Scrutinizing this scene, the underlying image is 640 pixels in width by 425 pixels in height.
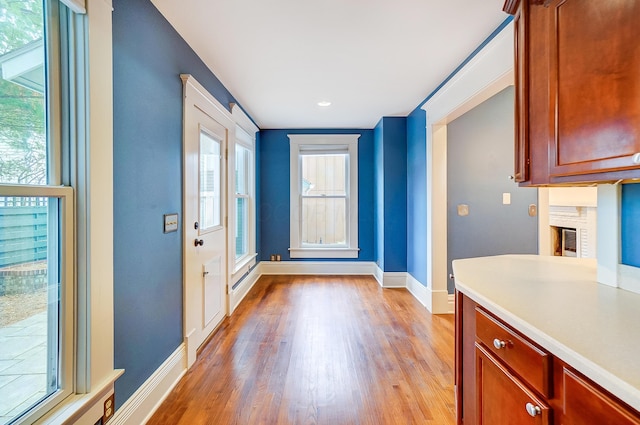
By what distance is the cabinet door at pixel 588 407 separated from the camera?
0.68 metres

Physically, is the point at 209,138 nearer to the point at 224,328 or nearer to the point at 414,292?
the point at 224,328

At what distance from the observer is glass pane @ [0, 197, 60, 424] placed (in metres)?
1.04

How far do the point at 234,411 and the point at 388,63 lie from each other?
2817 millimetres

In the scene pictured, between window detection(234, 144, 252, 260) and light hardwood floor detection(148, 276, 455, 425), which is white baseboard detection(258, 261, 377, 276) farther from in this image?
light hardwood floor detection(148, 276, 455, 425)

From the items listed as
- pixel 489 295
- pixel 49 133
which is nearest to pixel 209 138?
pixel 49 133

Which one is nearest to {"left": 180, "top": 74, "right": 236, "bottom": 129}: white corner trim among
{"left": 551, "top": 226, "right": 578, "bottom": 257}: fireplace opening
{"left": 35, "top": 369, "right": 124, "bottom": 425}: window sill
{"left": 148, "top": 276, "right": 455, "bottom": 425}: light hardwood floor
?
{"left": 35, "top": 369, "right": 124, "bottom": 425}: window sill

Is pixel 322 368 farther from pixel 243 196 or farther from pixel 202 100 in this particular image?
pixel 243 196

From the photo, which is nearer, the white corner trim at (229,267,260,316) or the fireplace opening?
the white corner trim at (229,267,260,316)

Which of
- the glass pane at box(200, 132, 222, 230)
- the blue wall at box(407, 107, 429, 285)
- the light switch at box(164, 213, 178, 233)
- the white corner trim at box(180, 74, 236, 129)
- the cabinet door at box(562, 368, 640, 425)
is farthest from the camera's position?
the blue wall at box(407, 107, 429, 285)

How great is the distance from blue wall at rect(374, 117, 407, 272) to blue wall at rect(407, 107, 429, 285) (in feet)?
0.31

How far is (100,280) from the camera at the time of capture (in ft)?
4.35

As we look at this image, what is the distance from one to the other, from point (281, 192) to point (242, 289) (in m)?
1.85

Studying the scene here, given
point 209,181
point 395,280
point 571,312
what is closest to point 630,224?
point 571,312

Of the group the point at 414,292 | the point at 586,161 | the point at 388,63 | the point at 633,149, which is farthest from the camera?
the point at 414,292
